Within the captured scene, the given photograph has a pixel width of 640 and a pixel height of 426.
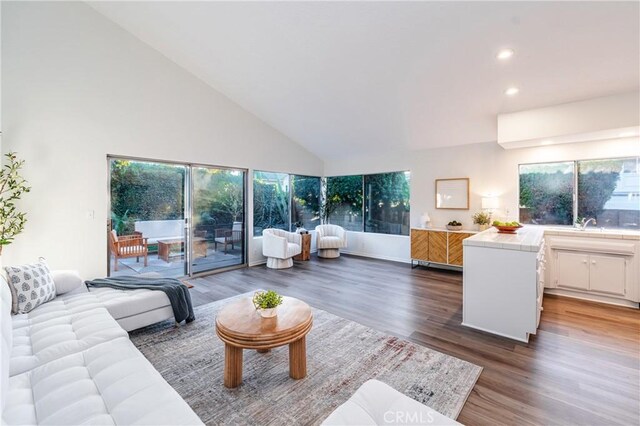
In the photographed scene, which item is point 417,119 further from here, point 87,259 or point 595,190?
point 87,259

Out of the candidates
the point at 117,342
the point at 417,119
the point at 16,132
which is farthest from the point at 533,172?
the point at 16,132

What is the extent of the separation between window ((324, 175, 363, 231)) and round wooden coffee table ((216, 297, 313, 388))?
518 centimetres

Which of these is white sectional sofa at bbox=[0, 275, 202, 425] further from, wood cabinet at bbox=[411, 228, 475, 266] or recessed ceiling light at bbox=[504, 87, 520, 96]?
wood cabinet at bbox=[411, 228, 475, 266]

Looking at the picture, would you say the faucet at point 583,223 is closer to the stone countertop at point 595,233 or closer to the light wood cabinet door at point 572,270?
the stone countertop at point 595,233

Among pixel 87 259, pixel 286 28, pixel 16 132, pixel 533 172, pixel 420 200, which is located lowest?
pixel 87 259

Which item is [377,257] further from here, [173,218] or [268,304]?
[268,304]

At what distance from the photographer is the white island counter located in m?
2.75

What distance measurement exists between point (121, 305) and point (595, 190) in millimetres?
6683

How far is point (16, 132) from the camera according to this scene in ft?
10.9

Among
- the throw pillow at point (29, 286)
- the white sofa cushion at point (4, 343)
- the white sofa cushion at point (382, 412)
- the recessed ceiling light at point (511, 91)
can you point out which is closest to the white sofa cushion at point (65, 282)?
the throw pillow at point (29, 286)

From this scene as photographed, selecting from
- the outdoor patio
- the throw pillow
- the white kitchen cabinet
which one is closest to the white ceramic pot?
the throw pillow

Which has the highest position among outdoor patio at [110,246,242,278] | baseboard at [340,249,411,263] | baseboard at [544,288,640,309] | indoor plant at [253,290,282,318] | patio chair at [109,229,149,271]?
patio chair at [109,229,149,271]

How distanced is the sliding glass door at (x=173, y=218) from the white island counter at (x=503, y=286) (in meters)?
4.02

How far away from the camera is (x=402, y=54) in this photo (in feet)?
11.5
